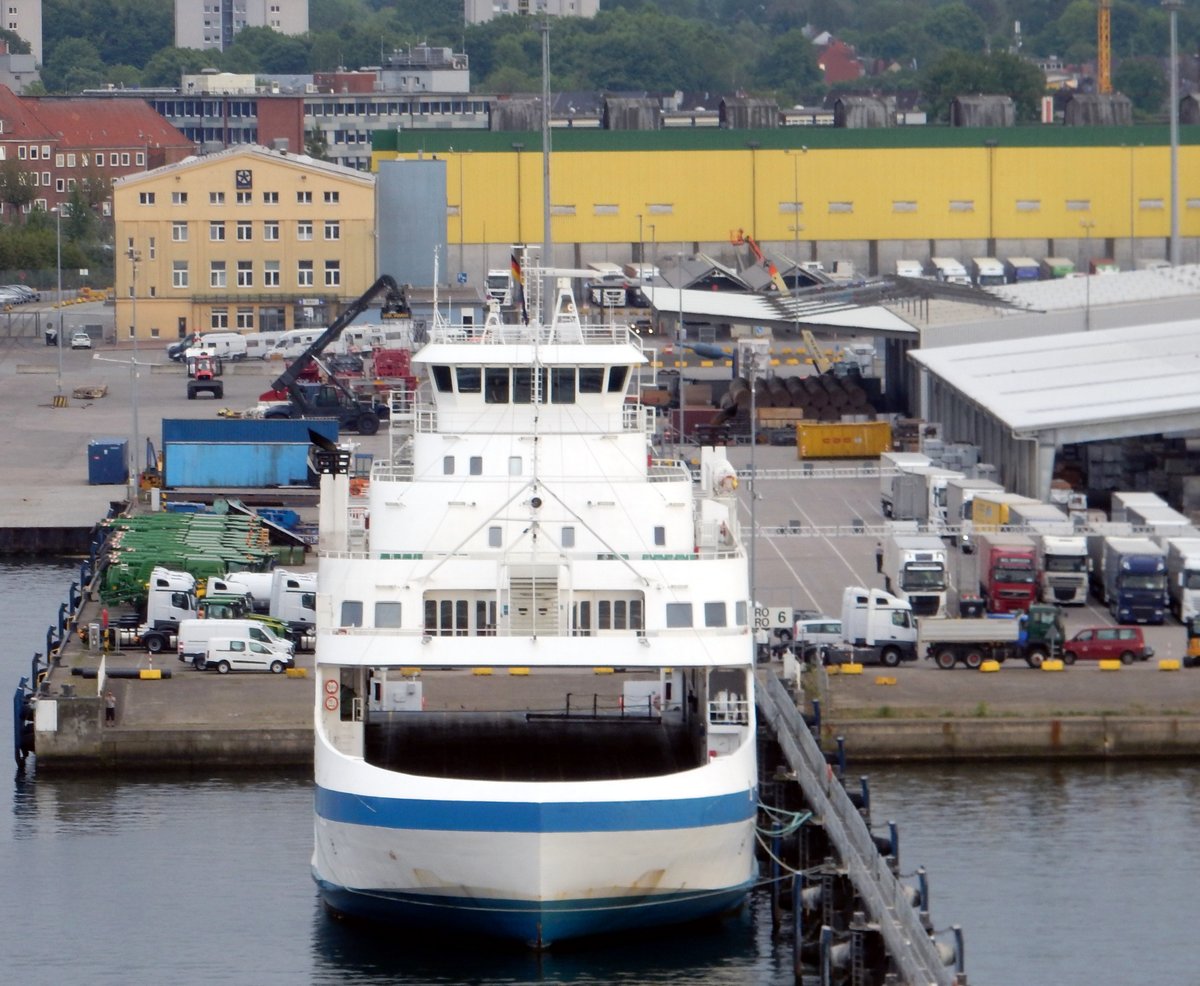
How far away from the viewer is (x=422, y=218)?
136 metres

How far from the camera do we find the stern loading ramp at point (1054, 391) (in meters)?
74.8

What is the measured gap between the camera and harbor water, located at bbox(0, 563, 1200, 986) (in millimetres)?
38938

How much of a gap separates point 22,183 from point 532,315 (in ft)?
477

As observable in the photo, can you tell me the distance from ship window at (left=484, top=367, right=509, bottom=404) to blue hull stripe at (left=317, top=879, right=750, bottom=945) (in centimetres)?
1027

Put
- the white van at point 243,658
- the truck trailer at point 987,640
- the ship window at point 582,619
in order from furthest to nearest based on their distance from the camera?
the truck trailer at point 987,640, the white van at point 243,658, the ship window at point 582,619

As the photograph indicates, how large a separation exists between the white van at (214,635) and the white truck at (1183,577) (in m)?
19.8

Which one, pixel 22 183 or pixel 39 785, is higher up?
pixel 22 183

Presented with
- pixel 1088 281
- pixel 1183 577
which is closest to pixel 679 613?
pixel 1183 577

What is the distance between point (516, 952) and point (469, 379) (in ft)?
38.2

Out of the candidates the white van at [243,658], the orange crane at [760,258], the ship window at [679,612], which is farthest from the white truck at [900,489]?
the orange crane at [760,258]

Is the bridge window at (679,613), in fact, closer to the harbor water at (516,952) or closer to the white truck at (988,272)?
the harbor water at (516,952)

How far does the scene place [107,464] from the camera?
287 feet

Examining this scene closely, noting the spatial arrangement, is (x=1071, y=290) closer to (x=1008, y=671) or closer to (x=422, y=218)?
(x=422, y=218)

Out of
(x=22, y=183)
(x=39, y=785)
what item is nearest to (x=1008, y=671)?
(x=39, y=785)
